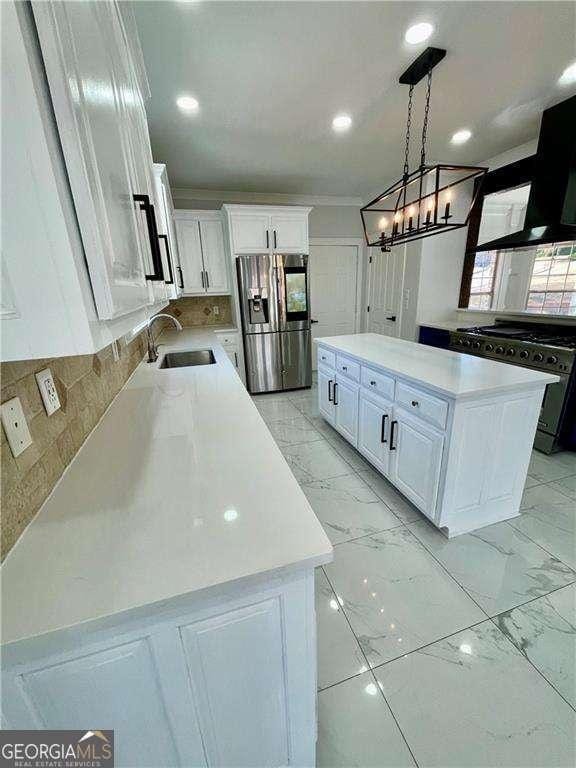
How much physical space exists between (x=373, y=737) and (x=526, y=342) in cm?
287

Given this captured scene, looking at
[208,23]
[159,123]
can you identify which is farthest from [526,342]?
[159,123]

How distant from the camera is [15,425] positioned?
73cm

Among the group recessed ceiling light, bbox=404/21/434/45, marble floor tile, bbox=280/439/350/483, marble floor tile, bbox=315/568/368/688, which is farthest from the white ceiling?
marble floor tile, bbox=315/568/368/688

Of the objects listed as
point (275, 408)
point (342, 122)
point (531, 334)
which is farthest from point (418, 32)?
point (275, 408)

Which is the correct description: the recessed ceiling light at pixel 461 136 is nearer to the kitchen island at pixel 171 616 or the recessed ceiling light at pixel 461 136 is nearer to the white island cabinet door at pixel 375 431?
the white island cabinet door at pixel 375 431

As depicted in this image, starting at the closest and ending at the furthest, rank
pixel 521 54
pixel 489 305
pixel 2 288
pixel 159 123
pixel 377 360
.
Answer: pixel 2 288 < pixel 521 54 < pixel 377 360 < pixel 159 123 < pixel 489 305

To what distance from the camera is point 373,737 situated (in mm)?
1024

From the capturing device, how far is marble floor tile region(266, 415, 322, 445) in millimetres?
3018

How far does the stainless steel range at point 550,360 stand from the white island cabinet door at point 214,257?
3225 millimetres

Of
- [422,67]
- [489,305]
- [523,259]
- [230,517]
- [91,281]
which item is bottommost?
[230,517]

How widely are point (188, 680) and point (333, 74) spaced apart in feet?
9.82

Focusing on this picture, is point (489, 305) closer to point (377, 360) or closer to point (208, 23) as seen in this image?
point (377, 360)

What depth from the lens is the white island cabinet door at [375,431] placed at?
2111mm

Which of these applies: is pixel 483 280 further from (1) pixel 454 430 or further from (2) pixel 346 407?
(1) pixel 454 430
